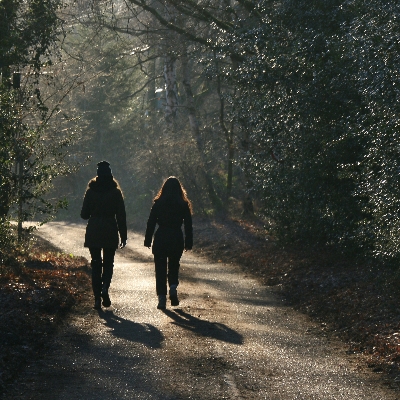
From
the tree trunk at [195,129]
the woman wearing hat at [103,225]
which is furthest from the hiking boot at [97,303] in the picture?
the tree trunk at [195,129]

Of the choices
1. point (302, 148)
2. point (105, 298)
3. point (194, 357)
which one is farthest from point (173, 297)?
point (302, 148)

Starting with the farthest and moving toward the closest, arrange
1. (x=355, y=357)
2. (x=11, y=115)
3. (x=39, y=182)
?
(x=39, y=182) < (x=11, y=115) < (x=355, y=357)

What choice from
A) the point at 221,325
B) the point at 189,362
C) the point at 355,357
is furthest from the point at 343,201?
the point at 189,362

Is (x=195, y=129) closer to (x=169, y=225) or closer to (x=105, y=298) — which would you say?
(x=169, y=225)

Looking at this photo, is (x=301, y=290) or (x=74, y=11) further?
(x=74, y=11)

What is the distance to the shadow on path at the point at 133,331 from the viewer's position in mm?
8516

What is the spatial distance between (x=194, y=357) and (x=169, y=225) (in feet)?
12.7

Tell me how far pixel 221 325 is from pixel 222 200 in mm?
24097

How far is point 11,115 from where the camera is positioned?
41.4 feet

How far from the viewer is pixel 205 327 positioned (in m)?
9.52

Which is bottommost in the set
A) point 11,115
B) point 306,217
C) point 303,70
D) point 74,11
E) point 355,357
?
point 355,357

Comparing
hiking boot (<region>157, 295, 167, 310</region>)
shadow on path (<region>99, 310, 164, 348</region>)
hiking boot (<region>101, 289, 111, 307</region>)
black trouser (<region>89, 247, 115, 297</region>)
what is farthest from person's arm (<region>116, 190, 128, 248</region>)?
shadow on path (<region>99, 310, 164, 348</region>)

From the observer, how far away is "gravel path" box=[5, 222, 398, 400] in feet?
21.3

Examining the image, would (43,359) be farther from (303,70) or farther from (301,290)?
(303,70)
